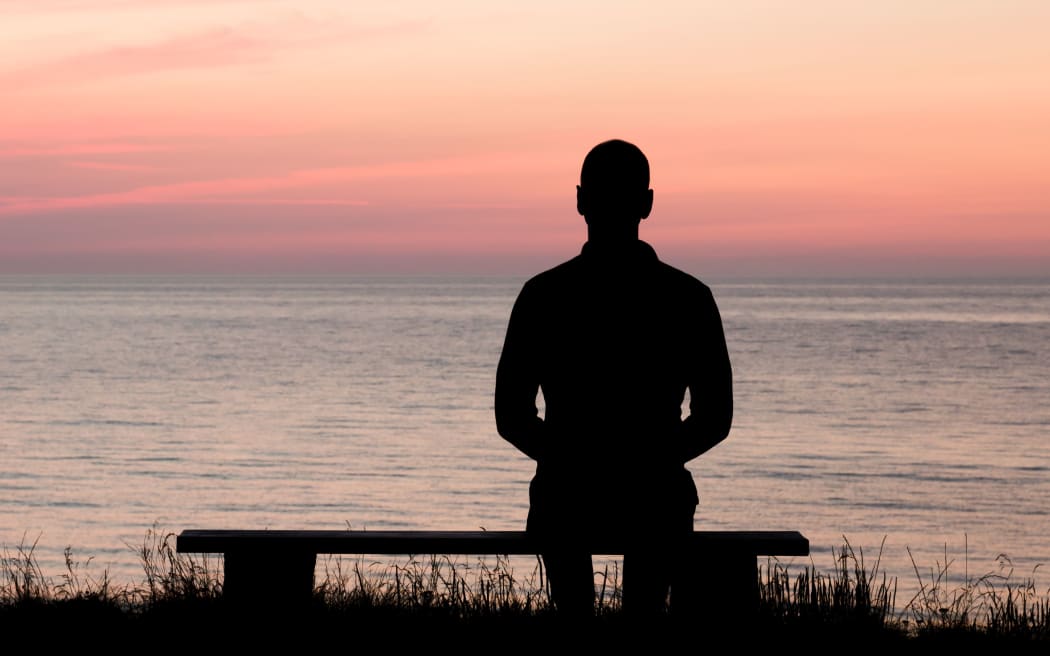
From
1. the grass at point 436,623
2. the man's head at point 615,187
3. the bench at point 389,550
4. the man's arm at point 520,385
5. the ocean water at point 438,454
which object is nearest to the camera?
the man's head at point 615,187

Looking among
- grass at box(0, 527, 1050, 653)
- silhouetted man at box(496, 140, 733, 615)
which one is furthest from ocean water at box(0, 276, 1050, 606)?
grass at box(0, 527, 1050, 653)

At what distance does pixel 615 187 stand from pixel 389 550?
188 centimetres

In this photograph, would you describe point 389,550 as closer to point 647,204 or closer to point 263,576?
point 263,576

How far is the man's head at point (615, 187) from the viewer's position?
13.5 feet

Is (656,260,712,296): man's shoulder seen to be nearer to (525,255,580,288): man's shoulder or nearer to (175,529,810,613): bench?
(525,255,580,288): man's shoulder

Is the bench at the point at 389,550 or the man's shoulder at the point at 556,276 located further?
the bench at the point at 389,550

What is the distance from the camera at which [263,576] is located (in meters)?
5.49

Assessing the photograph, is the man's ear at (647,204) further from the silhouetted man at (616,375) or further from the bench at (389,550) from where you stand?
the bench at (389,550)

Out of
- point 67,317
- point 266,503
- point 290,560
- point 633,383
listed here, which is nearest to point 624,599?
point 633,383

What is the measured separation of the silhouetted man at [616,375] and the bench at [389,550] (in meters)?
0.57

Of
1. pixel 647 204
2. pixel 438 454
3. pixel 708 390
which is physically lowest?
pixel 438 454

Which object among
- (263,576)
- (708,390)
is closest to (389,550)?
(263,576)

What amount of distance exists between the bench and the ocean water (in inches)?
43.6

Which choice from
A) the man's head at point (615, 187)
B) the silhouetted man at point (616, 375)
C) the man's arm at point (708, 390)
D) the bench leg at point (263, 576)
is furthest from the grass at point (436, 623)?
the man's head at point (615, 187)
